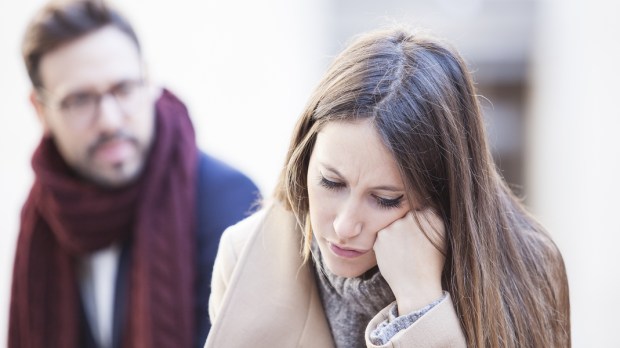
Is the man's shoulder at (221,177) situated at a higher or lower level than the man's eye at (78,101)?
lower

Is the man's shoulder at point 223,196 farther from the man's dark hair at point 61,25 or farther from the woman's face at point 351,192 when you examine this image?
the woman's face at point 351,192

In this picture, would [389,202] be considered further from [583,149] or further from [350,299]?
[583,149]

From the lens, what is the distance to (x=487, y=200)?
5.18 feet

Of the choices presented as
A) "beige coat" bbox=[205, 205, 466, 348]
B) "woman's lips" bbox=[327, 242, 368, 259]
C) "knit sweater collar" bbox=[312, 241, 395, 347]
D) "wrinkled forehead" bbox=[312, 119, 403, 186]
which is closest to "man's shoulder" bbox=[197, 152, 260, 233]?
"beige coat" bbox=[205, 205, 466, 348]

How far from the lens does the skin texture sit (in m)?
1.42

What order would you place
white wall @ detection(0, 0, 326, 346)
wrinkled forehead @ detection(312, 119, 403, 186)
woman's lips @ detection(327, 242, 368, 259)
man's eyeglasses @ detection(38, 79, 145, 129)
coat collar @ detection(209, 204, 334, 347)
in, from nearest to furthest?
wrinkled forehead @ detection(312, 119, 403, 186) < woman's lips @ detection(327, 242, 368, 259) < coat collar @ detection(209, 204, 334, 347) < man's eyeglasses @ detection(38, 79, 145, 129) < white wall @ detection(0, 0, 326, 346)

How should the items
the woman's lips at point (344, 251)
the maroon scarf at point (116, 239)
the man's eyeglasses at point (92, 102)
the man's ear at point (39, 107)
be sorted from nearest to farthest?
the woman's lips at point (344, 251) < the maroon scarf at point (116, 239) < the man's eyeglasses at point (92, 102) < the man's ear at point (39, 107)

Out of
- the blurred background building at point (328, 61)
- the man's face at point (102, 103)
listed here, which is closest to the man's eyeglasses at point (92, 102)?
the man's face at point (102, 103)

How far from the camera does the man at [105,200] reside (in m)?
2.22

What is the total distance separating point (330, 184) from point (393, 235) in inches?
6.4

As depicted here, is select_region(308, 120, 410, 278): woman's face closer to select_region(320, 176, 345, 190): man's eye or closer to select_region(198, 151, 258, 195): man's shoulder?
select_region(320, 176, 345, 190): man's eye

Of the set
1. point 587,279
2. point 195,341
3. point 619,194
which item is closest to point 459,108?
point 195,341

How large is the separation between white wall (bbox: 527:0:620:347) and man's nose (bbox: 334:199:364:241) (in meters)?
3.40

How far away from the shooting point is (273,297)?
1.71m
